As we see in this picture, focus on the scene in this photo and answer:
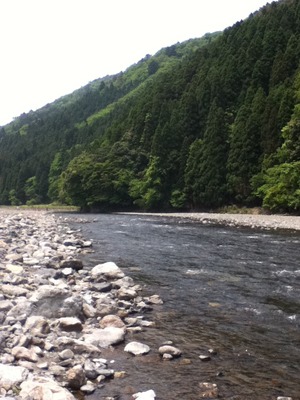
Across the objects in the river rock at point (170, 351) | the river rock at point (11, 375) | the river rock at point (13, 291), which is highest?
the river rock at point (13, 291)

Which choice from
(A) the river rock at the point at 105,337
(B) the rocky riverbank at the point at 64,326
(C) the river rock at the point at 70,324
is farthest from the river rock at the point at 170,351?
(C) the river rock at the point at 70,324

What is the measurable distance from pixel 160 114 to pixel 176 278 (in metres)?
66.2

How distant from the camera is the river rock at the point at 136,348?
26.2 feet

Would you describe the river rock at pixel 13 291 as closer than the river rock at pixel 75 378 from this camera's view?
No

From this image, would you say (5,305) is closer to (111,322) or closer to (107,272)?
(111,322)

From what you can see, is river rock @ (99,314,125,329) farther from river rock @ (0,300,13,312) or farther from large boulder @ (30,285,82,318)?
river rock @ (0,300,13,312)

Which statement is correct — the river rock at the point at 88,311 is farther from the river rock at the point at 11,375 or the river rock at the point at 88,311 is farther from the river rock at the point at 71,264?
the river rock at the point at 71,264

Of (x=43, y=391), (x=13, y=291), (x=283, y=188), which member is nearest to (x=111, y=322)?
(x=13, y=291)

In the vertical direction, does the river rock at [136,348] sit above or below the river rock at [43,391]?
below

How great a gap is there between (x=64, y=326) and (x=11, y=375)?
251 cm

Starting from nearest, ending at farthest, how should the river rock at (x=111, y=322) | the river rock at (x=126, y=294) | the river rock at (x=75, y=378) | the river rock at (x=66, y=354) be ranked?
1. the river rock at (x=75, y=378)
2. the river rock at (x=66, y=354)
3. the river rock at (x=111, y=322)
4. the river rock at (x=126, y=294)

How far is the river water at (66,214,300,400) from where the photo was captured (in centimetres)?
683

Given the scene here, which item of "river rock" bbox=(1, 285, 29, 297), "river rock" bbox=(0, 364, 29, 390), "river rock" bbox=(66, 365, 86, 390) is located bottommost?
"river rock" bbox=(66, 365, 86, 390)

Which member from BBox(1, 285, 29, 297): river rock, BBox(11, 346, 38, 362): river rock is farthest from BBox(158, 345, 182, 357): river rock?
BBox(1, 285, 29, 297): river rock
